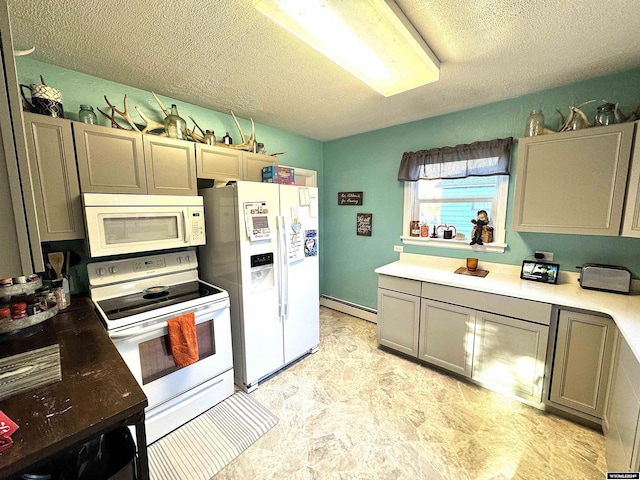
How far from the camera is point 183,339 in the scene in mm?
1734

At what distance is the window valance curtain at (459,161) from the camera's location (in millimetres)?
2371

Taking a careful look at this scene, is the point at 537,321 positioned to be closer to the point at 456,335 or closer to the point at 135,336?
the point at 456,335

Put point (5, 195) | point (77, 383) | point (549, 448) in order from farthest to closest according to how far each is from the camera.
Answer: point (549, 448)
point (77, 383)
point (5, 195)

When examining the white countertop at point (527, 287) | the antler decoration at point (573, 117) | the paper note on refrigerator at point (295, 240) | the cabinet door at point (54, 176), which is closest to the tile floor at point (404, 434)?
the white countertop at point (527, 287)

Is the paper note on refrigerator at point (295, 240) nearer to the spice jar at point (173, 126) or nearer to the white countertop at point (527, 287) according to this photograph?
the white countertop at point (527, 287)

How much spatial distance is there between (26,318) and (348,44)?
227cm

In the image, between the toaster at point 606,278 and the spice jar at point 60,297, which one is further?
the toaster at point 606,278

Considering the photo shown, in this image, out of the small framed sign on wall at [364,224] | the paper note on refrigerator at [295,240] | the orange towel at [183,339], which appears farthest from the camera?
the small framed sign on wall at [364,224]

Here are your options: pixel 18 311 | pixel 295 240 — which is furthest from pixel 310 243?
pixel 18 311

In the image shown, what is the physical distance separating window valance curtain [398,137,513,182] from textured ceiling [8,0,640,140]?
1.40 ft

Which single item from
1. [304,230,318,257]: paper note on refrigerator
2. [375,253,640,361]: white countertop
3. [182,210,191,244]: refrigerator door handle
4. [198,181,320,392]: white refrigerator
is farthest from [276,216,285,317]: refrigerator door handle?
[375,253,640,361]: white countertop

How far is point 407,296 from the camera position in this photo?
250 cm

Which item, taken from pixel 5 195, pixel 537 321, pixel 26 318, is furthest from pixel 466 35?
pixel 26 318

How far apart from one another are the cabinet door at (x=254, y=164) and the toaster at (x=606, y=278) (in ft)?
9.39
